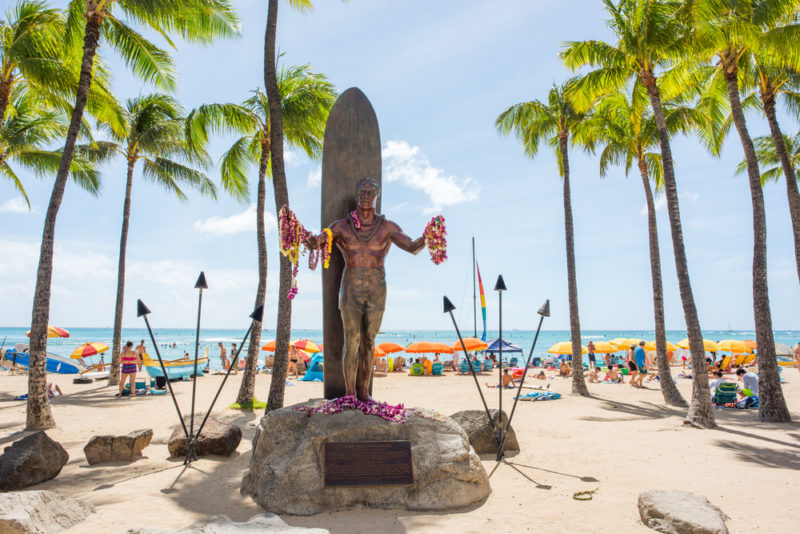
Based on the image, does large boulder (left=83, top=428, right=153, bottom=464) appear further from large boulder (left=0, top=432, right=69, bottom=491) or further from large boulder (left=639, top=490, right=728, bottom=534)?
large boulder (left=639, top=490, right=728, bottom=534)

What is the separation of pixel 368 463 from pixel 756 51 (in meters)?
12.0

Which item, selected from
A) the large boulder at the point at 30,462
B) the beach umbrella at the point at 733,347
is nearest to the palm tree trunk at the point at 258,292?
the large boulder at the point at 30,462

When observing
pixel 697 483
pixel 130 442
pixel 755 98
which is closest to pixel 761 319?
pixel 697 483

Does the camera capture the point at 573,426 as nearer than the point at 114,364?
Yes

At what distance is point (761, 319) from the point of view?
10516 mm

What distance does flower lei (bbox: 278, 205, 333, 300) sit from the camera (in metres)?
5.68

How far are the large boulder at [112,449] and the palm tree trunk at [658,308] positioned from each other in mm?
12454

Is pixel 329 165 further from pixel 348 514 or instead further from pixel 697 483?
pixel 697 483

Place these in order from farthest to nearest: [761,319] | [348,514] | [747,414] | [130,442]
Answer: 1. [747,414]
2. [761,319]
3. [130,442]
4. [348,514]

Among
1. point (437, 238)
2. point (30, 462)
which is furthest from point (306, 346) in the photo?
point (437, 238)

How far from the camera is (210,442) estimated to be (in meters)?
7.31

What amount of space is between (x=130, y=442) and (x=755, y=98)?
764 inches

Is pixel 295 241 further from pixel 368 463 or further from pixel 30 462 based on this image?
pixel 30 462

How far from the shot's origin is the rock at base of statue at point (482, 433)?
7.43 meters
